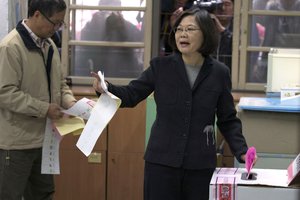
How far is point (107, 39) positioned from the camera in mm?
3867

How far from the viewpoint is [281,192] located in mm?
1688

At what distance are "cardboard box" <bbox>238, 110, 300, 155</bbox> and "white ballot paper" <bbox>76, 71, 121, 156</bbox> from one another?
0.86 metres

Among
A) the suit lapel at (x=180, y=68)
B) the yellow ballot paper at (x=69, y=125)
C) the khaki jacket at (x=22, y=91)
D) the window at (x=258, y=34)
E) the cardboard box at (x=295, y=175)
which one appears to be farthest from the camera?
the window at (x=258, y=34)

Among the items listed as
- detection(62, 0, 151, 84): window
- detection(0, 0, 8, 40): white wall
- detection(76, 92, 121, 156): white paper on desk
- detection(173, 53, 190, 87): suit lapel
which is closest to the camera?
→ detection(76, 92, 121, 156): white paper on desk

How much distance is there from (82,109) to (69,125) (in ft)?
0.37

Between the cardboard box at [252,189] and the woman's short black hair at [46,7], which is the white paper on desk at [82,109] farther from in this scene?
the cardboard box at [252,189]

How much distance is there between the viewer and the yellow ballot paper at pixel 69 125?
2.58 metres

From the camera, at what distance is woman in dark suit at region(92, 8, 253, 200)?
216cm

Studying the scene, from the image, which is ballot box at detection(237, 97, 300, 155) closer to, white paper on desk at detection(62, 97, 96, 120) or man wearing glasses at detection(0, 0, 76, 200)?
white paper on desk at detection(62, 97, 96, 120)

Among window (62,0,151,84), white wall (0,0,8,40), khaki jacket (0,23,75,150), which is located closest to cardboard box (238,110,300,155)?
khaki jacket (0,23,75,150)

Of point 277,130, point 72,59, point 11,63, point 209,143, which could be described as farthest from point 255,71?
point 11,63

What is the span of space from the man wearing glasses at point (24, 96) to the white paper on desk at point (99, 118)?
0.45 meters

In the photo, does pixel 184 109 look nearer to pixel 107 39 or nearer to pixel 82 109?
pixel 82 109

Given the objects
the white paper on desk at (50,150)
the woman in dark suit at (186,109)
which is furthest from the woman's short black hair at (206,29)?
the white paper on desk at (50,150)
